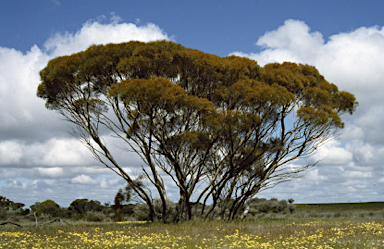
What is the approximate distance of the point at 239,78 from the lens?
755 inches

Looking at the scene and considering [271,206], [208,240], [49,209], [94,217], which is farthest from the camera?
[271,206]

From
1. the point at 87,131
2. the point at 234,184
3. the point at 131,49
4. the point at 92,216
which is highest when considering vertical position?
the point at 131,49

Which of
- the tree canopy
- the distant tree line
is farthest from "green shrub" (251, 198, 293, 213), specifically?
the tree canopy

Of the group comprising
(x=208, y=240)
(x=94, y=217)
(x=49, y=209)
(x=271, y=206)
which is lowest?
(x=94, y=217)

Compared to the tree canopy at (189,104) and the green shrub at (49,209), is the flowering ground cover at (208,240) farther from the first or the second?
the green shrub at (49,209)

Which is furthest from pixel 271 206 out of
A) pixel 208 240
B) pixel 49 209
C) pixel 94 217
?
pixel 208 240

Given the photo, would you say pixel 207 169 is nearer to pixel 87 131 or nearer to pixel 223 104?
pixel 223 104

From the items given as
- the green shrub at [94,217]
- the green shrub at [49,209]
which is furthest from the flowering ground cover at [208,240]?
the green shrub at [49,209]

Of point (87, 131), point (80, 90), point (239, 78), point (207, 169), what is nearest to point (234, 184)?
point (207, 169)

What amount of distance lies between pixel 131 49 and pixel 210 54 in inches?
179

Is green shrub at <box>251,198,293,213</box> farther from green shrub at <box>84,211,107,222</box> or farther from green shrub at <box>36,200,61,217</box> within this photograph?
green shrub at <box>36,200,61,217</box>

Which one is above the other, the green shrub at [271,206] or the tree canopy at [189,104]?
the tree canopy at [189,104]

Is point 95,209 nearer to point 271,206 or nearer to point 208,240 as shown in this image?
point 271,206

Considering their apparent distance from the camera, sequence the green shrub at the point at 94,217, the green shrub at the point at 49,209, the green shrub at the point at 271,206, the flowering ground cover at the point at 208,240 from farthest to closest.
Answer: the green shrub at the point at 271,206
the green shrub at the point at 49,209
the green shrub at the point at 94,217
the flowering ground cover at the point at 208,240
